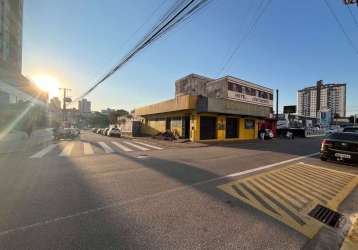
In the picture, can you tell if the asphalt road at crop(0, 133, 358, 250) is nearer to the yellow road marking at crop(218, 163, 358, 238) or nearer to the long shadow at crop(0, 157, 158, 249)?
the long shadow at crop(0, 157, 158, 249)

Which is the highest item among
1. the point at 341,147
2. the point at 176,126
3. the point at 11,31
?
the point at 11,31

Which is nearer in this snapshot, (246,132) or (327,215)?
(327,215)

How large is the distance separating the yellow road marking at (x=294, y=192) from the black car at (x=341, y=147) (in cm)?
184

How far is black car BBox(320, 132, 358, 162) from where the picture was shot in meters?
9.03

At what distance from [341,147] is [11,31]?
211ft

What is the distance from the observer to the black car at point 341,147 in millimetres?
9031

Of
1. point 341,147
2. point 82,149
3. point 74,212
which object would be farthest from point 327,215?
point 82,149

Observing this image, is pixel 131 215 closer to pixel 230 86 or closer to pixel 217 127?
pixel 217 127

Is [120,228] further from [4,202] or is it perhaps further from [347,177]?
[347,177]

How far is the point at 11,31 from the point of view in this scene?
47.3m

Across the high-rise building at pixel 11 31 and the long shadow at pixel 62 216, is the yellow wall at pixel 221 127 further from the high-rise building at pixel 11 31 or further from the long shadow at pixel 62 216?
the high-rise building at pixel 11 31

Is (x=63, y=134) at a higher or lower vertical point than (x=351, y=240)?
higher

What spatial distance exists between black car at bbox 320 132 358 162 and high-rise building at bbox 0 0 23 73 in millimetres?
49669

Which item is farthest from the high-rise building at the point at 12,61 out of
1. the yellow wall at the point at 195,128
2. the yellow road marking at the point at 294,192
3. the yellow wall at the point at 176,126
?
the yellow road marking at the point at 294,192
